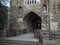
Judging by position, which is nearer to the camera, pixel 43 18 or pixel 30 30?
pixel 43 18

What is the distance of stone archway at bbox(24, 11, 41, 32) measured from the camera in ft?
98.7

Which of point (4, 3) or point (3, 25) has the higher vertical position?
point (4, 3)

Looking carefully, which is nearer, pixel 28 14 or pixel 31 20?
pixel 28 14

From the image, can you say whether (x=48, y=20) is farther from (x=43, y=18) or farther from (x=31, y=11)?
(x=31, y=11)

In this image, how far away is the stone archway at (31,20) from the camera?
30091 mm

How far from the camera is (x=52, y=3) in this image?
2508 centimetres

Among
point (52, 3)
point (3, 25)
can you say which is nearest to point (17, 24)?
point (3, 25)

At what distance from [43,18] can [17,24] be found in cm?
452

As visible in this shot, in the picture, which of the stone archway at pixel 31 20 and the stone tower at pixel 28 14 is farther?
the stone archway at pixel 31 20

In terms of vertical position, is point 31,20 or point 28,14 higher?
point 28,14

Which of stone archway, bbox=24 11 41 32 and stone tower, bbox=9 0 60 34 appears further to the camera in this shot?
stone archway, bbox=24 11 41 32

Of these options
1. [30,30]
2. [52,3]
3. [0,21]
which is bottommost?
[30,30]

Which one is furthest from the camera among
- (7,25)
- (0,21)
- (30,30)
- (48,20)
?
(30,30)

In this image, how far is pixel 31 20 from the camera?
31.8 meters
